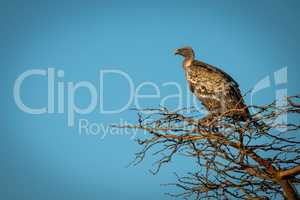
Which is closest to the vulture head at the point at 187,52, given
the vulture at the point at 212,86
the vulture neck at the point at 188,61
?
the vulture neck at the point at 188,61

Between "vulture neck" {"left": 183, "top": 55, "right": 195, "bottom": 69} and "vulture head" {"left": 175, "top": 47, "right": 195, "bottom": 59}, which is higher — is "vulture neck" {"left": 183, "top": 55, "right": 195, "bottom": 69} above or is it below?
below

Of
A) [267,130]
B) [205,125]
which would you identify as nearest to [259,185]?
[267,130]

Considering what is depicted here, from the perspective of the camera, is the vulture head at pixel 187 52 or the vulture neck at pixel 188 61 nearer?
the vulture neck at pixel 188 61

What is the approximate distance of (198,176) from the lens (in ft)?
14.4

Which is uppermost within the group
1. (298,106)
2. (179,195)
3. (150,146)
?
(298,106)

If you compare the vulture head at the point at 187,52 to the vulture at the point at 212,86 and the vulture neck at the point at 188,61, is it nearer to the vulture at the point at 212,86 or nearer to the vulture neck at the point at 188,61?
the vulture neck at the point at 188,61

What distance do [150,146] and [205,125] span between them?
54 centimetres

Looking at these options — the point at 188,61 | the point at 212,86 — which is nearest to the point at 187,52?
the point at 188,61

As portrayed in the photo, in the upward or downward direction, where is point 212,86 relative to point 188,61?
downward

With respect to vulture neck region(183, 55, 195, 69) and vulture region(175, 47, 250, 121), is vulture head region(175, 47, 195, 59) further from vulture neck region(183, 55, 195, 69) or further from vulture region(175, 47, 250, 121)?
vulture region(175, 47, 250, 121)

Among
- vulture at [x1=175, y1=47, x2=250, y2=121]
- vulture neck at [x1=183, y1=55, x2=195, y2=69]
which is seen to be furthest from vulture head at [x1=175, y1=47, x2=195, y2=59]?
vulture at [x1=175, y1=47, x2=250, y2=121]

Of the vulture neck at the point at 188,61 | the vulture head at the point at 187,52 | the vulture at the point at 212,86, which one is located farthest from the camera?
the vulture head at the point at 187,52

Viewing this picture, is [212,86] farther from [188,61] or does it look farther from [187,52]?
[187,52]

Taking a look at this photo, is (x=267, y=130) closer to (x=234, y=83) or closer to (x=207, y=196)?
(x=207, y=196)
